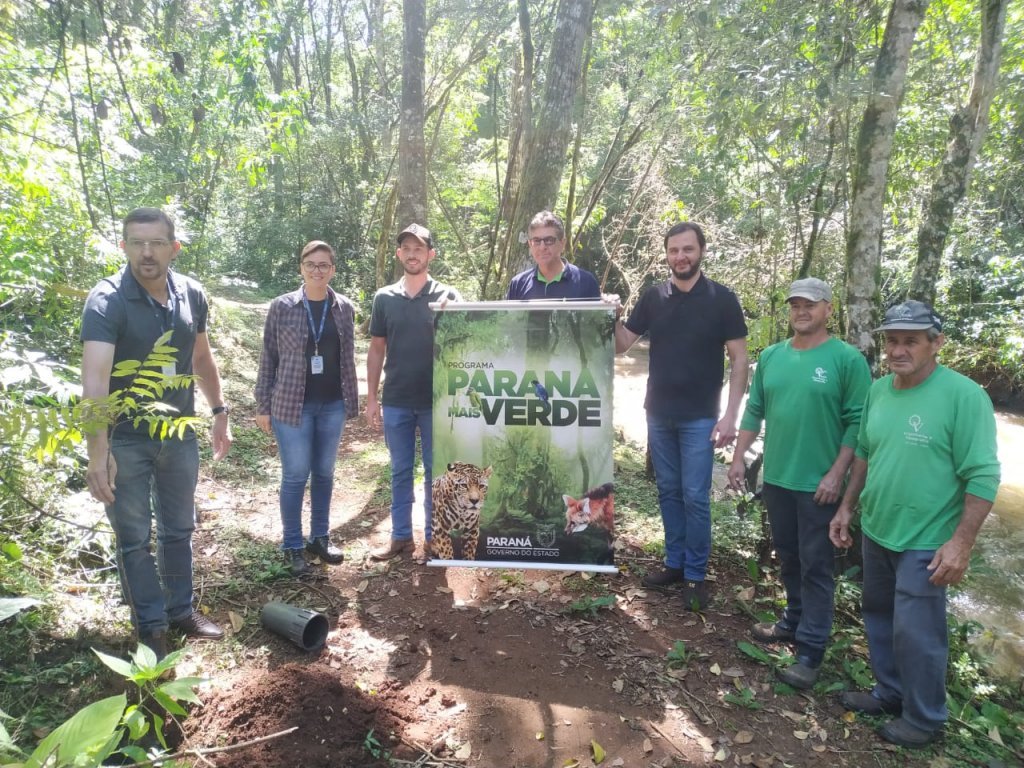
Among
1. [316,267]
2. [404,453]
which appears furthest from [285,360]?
[404,453]

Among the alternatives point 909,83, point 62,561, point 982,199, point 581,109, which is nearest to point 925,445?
point 62,561

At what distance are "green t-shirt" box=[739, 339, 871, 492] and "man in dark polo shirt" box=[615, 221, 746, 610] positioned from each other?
333 mm

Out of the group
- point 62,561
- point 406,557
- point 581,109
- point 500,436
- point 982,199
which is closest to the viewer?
point 500,436

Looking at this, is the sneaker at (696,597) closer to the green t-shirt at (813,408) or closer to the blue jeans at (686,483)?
the blue jeans at (686,483)

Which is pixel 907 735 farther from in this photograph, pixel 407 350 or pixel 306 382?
pixel 306 382

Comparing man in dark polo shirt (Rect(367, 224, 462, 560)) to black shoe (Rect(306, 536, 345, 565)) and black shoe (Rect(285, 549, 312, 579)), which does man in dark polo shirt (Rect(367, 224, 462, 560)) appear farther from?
black shoe (Rect(285, 549, 312, 579))

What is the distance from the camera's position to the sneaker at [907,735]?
275cm

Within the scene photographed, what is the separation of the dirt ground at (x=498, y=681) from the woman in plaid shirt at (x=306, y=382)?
0.65m

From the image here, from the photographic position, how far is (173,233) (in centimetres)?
304

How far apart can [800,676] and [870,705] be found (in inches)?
12.6

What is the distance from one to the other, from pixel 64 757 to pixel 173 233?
8.04ft

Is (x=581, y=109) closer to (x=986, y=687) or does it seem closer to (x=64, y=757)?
(x=986, y=687)

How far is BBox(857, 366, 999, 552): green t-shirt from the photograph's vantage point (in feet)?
8.45

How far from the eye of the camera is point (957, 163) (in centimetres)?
456
